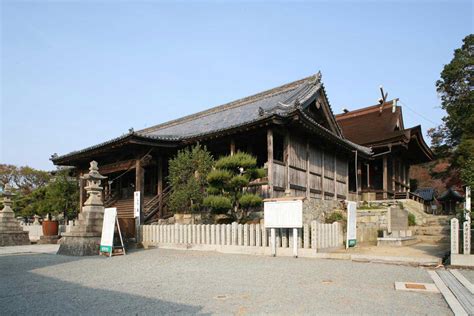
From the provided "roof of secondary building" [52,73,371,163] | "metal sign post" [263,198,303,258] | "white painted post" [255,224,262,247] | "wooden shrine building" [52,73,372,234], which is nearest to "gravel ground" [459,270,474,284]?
"metal sign post" [263,198,303,258]

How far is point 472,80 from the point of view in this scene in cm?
2430

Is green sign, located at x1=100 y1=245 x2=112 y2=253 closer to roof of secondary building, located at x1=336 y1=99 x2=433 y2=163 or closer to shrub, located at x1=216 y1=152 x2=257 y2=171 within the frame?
shrub, located at x1=216 y1=152 x2=257 y2=171

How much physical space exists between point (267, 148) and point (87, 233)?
7.66 m

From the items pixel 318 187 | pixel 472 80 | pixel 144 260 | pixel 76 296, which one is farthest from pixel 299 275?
pixel 472 80

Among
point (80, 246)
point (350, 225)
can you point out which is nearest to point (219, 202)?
point (350, 225)

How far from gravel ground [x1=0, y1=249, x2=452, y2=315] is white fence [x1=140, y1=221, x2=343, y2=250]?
4.01ft

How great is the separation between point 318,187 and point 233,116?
225 inches

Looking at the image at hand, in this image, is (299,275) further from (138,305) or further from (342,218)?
(342,218)

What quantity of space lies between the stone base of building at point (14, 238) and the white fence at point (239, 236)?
832 cm

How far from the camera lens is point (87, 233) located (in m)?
12.2

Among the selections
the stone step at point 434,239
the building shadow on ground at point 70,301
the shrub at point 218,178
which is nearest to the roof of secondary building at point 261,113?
the shrub at point 218,178

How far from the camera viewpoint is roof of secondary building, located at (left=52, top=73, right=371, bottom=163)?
1402 centimetres

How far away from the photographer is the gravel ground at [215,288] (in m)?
4.82

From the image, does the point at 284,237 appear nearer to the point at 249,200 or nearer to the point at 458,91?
the point at 249,200
